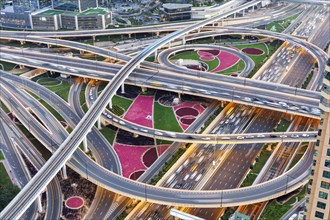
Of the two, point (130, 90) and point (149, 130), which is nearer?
point (149, 130)

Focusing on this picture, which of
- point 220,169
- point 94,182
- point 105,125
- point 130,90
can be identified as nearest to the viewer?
point 94,182

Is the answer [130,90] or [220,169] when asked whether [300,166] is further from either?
[130,90]

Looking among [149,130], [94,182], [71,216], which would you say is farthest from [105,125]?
[71,216]

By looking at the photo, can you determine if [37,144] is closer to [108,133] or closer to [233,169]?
[108,133]

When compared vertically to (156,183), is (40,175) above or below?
above

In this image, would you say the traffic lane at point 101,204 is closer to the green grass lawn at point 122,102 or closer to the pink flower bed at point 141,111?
the pink flower bed at point 141,111

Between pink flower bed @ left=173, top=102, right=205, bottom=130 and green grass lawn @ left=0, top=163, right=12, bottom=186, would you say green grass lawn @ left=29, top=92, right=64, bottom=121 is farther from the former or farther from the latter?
pink flower bed @ left=173, top=102, right=205, bottom=130

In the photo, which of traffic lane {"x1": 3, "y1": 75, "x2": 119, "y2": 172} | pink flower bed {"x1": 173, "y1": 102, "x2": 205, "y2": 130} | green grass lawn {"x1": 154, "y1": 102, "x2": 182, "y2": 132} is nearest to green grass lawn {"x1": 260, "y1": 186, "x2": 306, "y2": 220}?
green grass lawn {"x1": 154, "y1": 102, "x2": 182, "y2": 132}

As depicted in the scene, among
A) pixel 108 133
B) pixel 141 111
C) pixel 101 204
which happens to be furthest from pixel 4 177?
pixel 141 111
